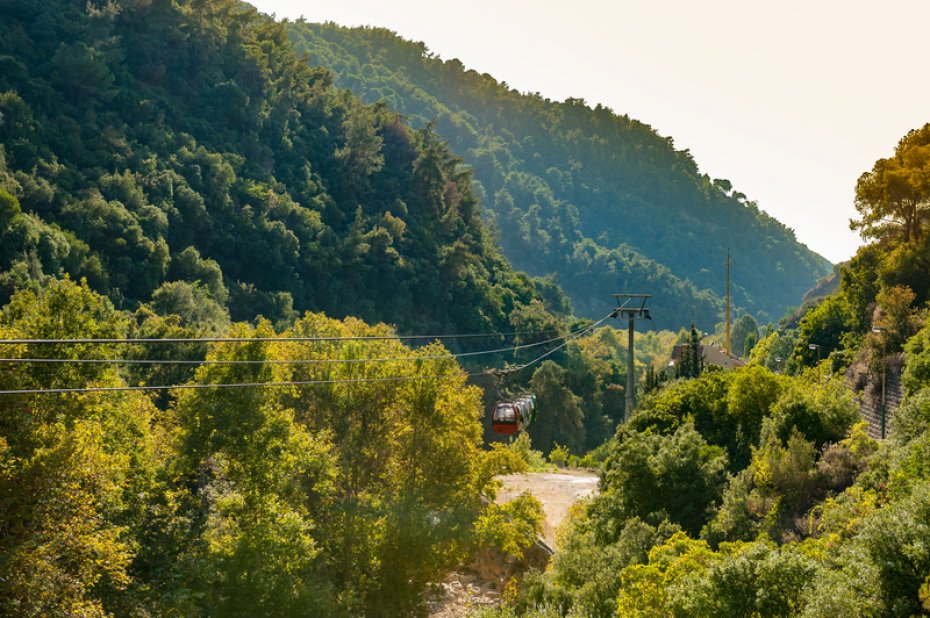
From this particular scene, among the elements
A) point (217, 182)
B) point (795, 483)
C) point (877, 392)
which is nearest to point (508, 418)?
point (877, 392)

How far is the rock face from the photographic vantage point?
104ft

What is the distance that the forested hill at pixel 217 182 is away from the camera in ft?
205

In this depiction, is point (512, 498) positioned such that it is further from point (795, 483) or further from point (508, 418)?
point (795, 483)

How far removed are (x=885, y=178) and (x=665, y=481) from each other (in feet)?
58.8

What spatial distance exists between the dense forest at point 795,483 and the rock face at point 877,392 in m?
0.10

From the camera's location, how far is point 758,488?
27688 millimetres

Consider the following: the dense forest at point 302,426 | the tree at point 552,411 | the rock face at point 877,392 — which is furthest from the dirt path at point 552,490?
the rock face at point 877,392

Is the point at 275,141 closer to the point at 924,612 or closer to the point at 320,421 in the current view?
the point at 320,421

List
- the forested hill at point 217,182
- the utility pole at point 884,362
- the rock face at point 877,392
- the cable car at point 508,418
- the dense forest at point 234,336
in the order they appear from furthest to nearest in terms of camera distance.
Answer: the forested hill at point 217,182
the cable car at point 508,418
the rock face at point 877,392
the utility pole at point 884,362
the dense forest at point 234,336

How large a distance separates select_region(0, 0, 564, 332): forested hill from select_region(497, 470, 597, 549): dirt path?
75.2ft

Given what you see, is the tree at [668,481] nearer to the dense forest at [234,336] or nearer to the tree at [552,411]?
the dense forest at [234,336]

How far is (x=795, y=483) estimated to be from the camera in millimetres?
26547

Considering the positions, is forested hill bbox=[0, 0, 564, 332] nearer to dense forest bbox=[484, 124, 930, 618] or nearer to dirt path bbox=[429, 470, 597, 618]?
dirt path bbox=[429, 470, 597, 618]

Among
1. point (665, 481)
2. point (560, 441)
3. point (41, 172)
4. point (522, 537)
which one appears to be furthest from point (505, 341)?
point (665, 481)
